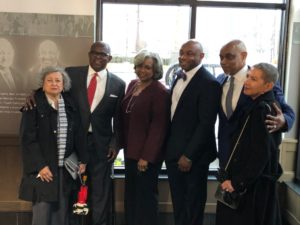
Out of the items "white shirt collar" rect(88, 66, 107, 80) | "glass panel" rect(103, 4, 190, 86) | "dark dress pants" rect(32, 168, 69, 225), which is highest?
"glass panel" rect(103, 4, 190, 86)

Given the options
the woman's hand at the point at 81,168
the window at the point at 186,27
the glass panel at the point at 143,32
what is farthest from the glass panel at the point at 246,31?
the woman's hand at the point at 81,168

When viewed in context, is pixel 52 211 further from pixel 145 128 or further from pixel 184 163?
pixel 184 163

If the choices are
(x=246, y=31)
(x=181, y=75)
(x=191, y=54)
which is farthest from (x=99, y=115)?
(x=246, y=31)

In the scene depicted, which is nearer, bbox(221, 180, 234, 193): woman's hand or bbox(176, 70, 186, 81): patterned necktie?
bbox(221, 180, 234, 193): woman's hand

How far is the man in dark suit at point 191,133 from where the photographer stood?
253 centimetres

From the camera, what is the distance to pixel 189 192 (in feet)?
8.70

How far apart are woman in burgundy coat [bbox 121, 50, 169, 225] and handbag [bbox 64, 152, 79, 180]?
0.37m

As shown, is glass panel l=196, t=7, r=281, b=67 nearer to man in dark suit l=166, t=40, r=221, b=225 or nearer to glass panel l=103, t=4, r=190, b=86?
glass panel l=103, t=4, r=190, b=86

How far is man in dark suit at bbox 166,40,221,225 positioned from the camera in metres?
2.53

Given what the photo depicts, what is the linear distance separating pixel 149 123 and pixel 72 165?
601 millimetres

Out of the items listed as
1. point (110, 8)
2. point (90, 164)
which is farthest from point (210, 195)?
point (110, 8)

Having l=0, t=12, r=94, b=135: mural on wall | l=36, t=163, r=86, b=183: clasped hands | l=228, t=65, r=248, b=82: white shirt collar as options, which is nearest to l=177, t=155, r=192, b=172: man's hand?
l=228, t=65, r=248, b=82: white shirt collar

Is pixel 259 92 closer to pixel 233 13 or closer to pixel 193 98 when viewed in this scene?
pixel 193 98

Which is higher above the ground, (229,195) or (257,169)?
(257,169)
